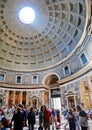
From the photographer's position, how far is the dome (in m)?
22.2

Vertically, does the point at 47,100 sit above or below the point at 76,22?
below

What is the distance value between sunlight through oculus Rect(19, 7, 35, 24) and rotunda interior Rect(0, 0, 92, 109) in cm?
21

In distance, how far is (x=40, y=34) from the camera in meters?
27.9

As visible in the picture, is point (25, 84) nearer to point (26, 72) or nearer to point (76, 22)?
point (26, 72)

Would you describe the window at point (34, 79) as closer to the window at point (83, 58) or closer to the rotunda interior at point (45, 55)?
the rotunda interior at point (45, 55)

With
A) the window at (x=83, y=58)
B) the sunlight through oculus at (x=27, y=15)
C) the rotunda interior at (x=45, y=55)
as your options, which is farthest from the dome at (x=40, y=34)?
the window at (x=83, y=58)

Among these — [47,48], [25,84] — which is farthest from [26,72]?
[47,48]

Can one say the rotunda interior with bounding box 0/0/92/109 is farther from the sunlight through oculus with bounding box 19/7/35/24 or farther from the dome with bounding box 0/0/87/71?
the sunlight through oculus with bounding box 19/7/35/24

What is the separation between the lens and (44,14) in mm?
24922

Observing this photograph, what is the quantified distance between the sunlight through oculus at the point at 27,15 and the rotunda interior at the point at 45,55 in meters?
0.21

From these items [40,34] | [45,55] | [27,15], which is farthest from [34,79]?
[27,15]

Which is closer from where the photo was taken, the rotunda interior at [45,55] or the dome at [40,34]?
the rotunda interior at [45,55]

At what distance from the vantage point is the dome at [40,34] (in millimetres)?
22219

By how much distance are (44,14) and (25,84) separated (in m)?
15.2
